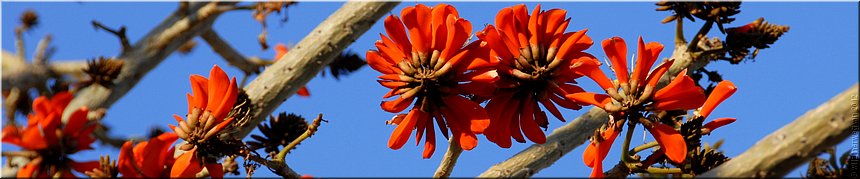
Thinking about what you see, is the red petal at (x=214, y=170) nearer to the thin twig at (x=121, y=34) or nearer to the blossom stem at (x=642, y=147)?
the blossom stem at (x=642, y=147)

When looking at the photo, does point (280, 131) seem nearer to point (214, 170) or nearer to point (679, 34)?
point (214, 170)

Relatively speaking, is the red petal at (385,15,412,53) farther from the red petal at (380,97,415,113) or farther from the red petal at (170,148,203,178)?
the red petal at (170,148,203,178)

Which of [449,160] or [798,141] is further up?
[449,160]

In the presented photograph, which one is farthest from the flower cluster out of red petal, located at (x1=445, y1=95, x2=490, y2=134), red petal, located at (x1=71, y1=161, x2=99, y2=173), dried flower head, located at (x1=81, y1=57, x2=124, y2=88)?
dried flower head, located at (x1=81, y1=57, x2=124, y2=88)

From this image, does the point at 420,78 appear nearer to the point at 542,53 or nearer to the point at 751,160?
the point at 542,53

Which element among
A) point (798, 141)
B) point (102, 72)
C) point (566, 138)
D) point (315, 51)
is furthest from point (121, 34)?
point (798, 141)

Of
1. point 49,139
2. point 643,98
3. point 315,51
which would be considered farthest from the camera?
point 315,51

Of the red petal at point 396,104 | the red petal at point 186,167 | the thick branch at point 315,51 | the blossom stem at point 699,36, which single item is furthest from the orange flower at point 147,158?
the blossom stem at point 699,36
